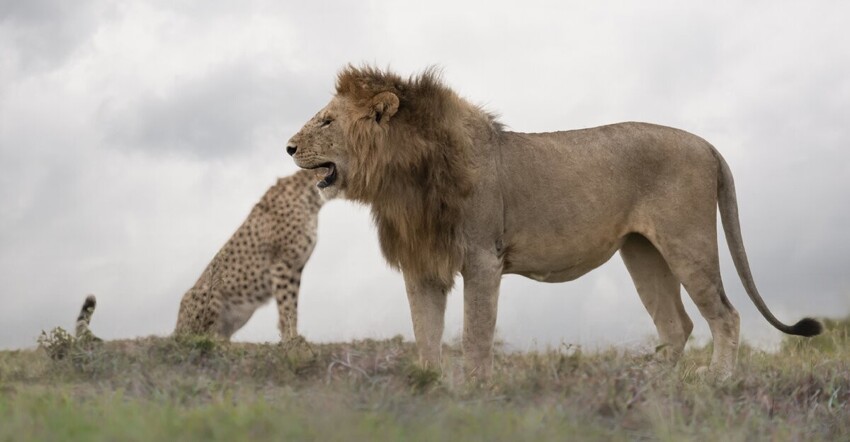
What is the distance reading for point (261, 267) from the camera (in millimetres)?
10406

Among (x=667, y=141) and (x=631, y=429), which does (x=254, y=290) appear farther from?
(x=631, y=429)

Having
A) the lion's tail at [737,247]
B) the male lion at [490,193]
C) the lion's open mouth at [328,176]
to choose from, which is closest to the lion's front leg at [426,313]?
the male lion at [490,193]

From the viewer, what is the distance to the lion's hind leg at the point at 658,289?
819 centimetres

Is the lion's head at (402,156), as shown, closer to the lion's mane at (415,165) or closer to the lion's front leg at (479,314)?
the lion's mane at (415,165)

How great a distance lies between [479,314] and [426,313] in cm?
53

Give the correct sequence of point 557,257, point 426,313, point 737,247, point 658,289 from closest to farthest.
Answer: point 426,313 < point 557,257 < point 658,289 < point 737,247

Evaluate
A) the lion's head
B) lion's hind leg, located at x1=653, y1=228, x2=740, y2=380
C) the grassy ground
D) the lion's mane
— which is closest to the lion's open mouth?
the lion's head

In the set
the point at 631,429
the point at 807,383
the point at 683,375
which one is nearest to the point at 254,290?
the point at 683,375

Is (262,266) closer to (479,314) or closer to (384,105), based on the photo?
(384,105)

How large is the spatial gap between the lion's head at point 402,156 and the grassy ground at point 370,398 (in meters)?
1.01

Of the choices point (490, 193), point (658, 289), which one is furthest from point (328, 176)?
point (658, 289)

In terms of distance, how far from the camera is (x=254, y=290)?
10.4 meters

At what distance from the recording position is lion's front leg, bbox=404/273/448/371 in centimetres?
707

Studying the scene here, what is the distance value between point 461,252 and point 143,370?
6.86 ft
